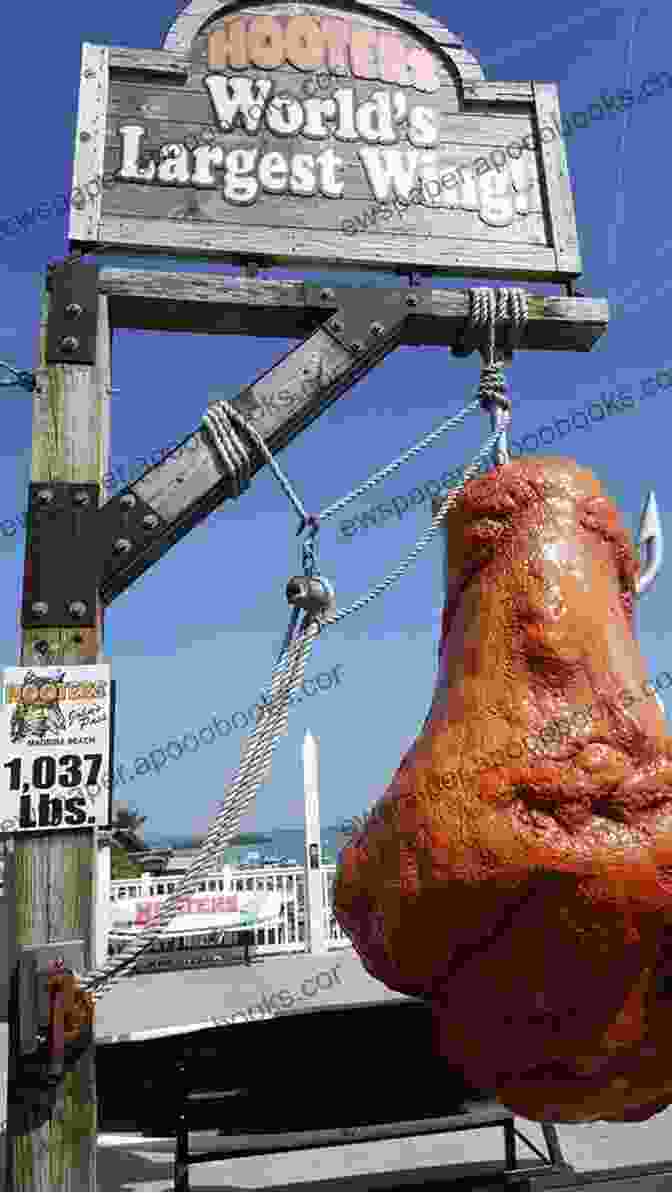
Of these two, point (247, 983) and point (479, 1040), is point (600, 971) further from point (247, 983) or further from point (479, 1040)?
point (247, 983)

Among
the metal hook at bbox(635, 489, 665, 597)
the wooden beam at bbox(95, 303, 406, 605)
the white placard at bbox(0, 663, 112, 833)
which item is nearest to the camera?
the metal hook at bbox(635, 489, 665, 597)

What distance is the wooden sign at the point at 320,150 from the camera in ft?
11.8

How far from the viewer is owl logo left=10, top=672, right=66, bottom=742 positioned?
2967 millimetres

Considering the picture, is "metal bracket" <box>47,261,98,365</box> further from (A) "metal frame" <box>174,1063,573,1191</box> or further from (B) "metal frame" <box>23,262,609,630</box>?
(A) "metal frame" <box>174,1063,573,1191</box>

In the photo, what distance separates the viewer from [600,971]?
71.0 inches

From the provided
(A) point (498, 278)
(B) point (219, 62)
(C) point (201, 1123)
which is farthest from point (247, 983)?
(B) point (219, 62)

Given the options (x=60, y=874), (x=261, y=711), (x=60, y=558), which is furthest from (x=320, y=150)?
(x=60, y=874)

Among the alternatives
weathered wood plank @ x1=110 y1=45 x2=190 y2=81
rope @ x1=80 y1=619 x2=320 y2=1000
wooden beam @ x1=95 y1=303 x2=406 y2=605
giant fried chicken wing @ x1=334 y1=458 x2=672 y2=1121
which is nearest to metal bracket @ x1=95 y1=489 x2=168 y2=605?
wooden beam @ x1=95 y1=303 x2=406 y2=605

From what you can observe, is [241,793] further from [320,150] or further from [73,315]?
[320,150]

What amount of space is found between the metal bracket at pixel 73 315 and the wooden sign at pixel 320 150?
7.3 inches

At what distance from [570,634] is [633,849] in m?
0.51

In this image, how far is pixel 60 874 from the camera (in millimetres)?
2930

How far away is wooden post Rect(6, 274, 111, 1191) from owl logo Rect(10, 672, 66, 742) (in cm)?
7

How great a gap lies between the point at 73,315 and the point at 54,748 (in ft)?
5.57
